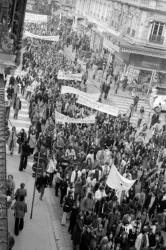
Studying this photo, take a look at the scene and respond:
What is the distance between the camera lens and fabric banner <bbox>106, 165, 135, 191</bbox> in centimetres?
1521

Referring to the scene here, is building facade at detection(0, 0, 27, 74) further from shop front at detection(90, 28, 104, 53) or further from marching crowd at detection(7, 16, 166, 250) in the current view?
shop front at detection(90, 28, 104, 53)

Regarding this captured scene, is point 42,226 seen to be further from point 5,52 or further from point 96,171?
point 5,52

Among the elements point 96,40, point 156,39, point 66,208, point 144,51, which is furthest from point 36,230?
point 96,40

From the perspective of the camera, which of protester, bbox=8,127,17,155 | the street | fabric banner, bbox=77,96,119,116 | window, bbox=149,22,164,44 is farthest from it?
window, bbox=149,22,164,44

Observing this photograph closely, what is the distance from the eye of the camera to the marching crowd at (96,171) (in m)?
13.8

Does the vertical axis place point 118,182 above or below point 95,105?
below

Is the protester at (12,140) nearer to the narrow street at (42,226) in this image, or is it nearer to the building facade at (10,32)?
the narrow street at (42,226)

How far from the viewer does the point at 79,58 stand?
48031 mm

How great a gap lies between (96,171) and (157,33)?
26.4 m

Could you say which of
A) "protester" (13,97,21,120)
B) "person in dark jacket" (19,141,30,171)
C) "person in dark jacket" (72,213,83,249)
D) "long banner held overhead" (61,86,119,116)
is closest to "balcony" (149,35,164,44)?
"protester" (13,97,21,120)

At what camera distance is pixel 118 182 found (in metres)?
15.3

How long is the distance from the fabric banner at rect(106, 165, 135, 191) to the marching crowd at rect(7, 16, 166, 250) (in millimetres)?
395

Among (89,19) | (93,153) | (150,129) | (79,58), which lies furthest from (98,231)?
(89,19)

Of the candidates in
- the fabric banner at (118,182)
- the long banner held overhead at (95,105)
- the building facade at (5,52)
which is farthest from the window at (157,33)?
the building facade at (5,52)
